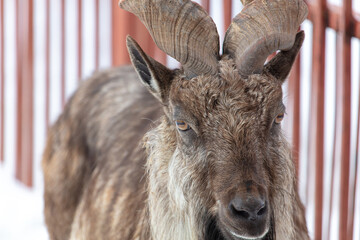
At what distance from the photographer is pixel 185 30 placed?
321 centimetres

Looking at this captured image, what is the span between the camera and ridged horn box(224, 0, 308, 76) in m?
3.21

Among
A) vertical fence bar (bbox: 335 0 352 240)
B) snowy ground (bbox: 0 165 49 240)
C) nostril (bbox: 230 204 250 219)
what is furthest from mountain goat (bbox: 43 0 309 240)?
snowy ground (bbox: 0 165 49 240)

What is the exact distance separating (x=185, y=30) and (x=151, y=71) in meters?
0.28

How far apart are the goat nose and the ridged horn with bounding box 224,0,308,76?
0.68m

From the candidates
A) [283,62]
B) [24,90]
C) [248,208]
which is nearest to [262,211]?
[248,208]

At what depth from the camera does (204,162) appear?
3.12 m

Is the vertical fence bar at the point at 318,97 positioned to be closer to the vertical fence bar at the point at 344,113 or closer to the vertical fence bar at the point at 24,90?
the vertical fence bar at the point at 344,113

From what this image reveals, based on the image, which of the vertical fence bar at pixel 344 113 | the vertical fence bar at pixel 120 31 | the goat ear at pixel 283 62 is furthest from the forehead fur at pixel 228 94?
the vertical fence bar at pixel 120 31

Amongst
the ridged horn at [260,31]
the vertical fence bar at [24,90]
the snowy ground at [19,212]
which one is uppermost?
the ridged horn at [260,31]

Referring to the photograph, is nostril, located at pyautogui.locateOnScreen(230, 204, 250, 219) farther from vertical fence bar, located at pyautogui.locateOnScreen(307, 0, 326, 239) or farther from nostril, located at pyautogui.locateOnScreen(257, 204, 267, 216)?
vertical fence bar, located at pyautogui.locateOnScreen(307, 0, 326, 239)

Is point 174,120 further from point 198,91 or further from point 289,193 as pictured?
point 289,193

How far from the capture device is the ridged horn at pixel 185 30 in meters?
3.19

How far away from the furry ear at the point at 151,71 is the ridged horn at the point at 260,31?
0.36m

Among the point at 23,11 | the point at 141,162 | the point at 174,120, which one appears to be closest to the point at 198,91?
the point at 174,120
